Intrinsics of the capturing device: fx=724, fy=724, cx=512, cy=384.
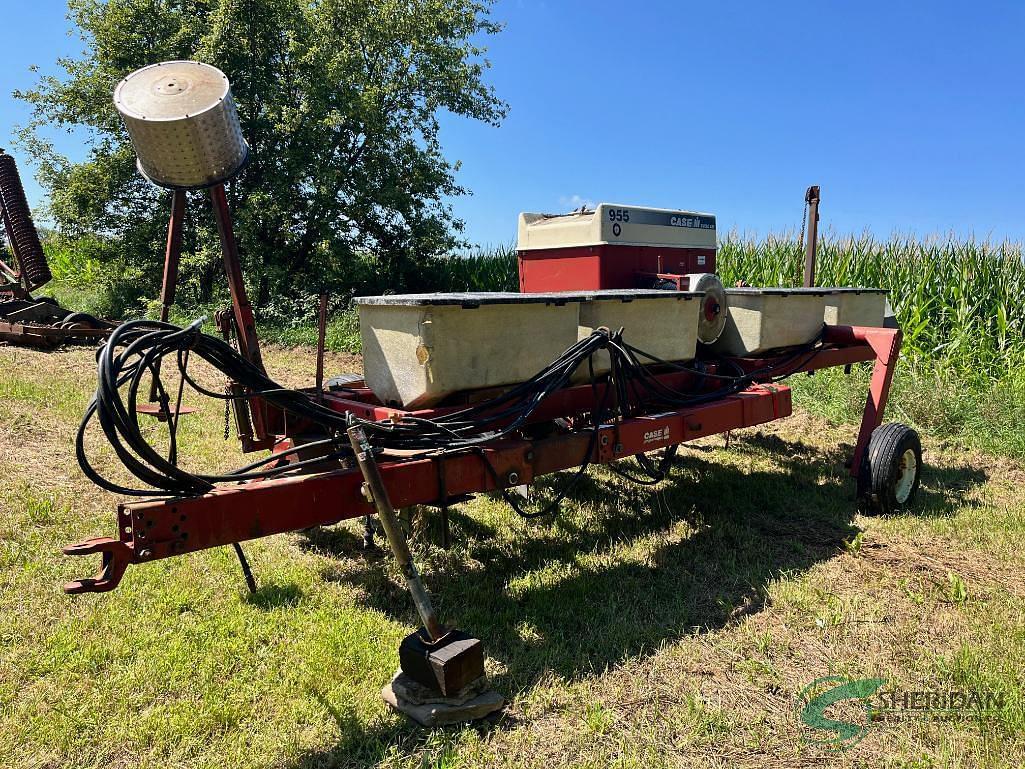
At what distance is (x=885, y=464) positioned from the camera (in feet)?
17.2

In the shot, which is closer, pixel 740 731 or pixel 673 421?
pixel 740 731

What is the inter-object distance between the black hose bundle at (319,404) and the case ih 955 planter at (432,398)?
11 millimetres

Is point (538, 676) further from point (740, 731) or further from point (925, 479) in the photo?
point (925, 479)

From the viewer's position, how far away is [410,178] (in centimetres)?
1842

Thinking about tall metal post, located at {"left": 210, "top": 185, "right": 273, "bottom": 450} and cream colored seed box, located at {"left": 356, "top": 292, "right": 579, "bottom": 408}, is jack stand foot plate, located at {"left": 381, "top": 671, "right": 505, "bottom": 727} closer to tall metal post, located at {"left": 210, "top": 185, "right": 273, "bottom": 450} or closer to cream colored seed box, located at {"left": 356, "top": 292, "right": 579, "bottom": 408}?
cream colored seed box, located at {"left": 356, "top": 292, "right": 579, "bottom": 408}

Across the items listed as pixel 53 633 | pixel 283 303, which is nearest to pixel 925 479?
pixel 53 633

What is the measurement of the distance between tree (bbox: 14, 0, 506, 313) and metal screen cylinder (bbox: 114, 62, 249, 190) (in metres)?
14.1

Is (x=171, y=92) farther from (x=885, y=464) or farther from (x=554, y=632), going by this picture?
(x=885, y=464)

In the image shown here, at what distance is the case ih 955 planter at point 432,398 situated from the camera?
2793 mm

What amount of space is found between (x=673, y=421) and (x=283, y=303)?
1467 centimetres

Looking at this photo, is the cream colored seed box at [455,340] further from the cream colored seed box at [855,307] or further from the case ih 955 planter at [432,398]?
the cream colored seed box at [855,307]

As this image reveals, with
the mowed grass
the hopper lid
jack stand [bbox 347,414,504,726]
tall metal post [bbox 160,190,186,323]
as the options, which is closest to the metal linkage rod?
jack stand [bbox 347,414,504,726]

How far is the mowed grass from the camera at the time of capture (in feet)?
9.45

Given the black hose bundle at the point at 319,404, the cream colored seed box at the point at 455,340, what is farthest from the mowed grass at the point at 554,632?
the cream colored seed box at the point at 455,340
